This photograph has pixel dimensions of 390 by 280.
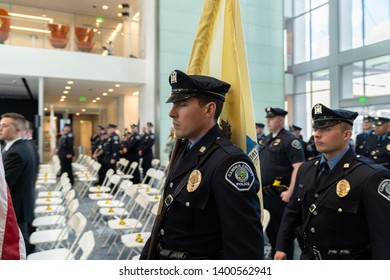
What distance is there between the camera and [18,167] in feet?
9.96

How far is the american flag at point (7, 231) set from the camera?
4.01 ft

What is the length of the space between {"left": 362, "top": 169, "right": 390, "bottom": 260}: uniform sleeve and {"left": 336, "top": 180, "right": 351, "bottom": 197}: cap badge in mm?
78

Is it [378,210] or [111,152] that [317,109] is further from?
[111,152]

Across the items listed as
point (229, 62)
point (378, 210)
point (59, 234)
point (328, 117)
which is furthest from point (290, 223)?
point (59, 234)

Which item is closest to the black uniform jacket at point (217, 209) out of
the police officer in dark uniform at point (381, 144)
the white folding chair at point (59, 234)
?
the white folding chair at point (59, 234)

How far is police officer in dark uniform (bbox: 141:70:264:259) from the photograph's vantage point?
48.9 inches

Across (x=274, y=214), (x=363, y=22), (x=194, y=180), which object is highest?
(x=363, y=22)

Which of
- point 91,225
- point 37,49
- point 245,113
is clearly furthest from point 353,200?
point 37,49

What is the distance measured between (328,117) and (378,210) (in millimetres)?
557

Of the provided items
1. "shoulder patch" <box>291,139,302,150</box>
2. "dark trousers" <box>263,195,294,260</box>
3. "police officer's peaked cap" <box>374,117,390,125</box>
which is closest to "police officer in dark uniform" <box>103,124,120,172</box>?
"dark trousers" <box>263,195,294,260</box>

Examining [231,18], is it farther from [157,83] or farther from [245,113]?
[157,83]

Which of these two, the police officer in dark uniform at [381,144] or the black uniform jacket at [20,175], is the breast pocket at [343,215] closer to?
the black uniform jacket at [20,175]

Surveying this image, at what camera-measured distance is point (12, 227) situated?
1258 millimetres

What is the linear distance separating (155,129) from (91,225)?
6.37m
